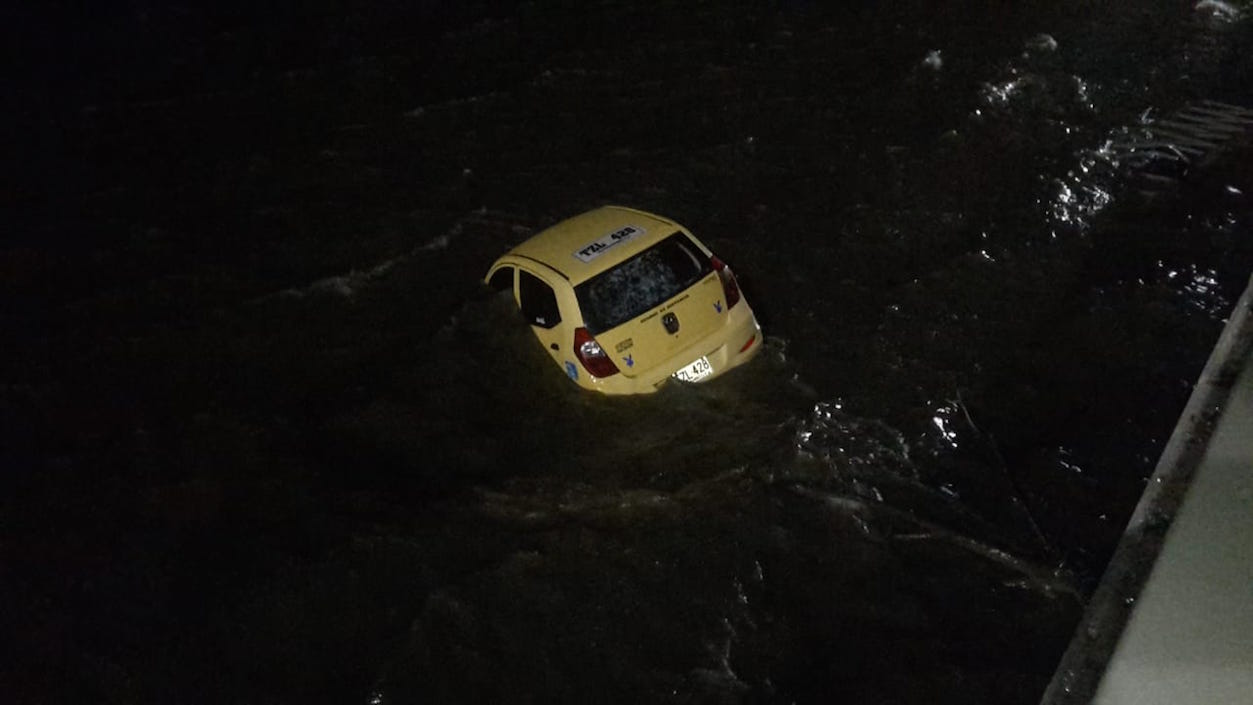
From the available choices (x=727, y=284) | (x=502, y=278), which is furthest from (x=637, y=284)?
(x=502, y=278)

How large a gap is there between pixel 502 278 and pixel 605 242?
4.77 ft

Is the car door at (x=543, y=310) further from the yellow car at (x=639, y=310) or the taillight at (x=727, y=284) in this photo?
the taillight at (x=727, y=284)

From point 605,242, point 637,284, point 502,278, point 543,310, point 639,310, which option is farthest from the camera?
point 502,278

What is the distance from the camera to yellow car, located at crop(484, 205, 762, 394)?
909 centimetres

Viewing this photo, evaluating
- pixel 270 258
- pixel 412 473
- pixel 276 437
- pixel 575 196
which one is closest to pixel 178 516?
pixel 276 437

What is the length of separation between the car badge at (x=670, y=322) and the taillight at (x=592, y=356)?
538 millimetres

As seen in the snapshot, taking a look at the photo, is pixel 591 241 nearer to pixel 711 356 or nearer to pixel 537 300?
pixel 537 300

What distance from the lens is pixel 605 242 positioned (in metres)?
9.44

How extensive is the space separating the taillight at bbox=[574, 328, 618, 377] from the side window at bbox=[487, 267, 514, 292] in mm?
1405

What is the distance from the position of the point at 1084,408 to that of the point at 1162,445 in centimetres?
69

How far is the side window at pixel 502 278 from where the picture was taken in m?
10.3

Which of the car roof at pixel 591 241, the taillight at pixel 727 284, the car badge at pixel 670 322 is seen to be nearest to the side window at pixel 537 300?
the car roof at pixel 591 241

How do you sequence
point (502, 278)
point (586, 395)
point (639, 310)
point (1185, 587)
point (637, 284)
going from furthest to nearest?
1. point (502, 278)
2. point (586, 395)
3. point (637, 284)
4. point (639, 310)
5. point (1185, 587)

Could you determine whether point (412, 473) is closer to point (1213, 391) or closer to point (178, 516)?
point (178, 516)
